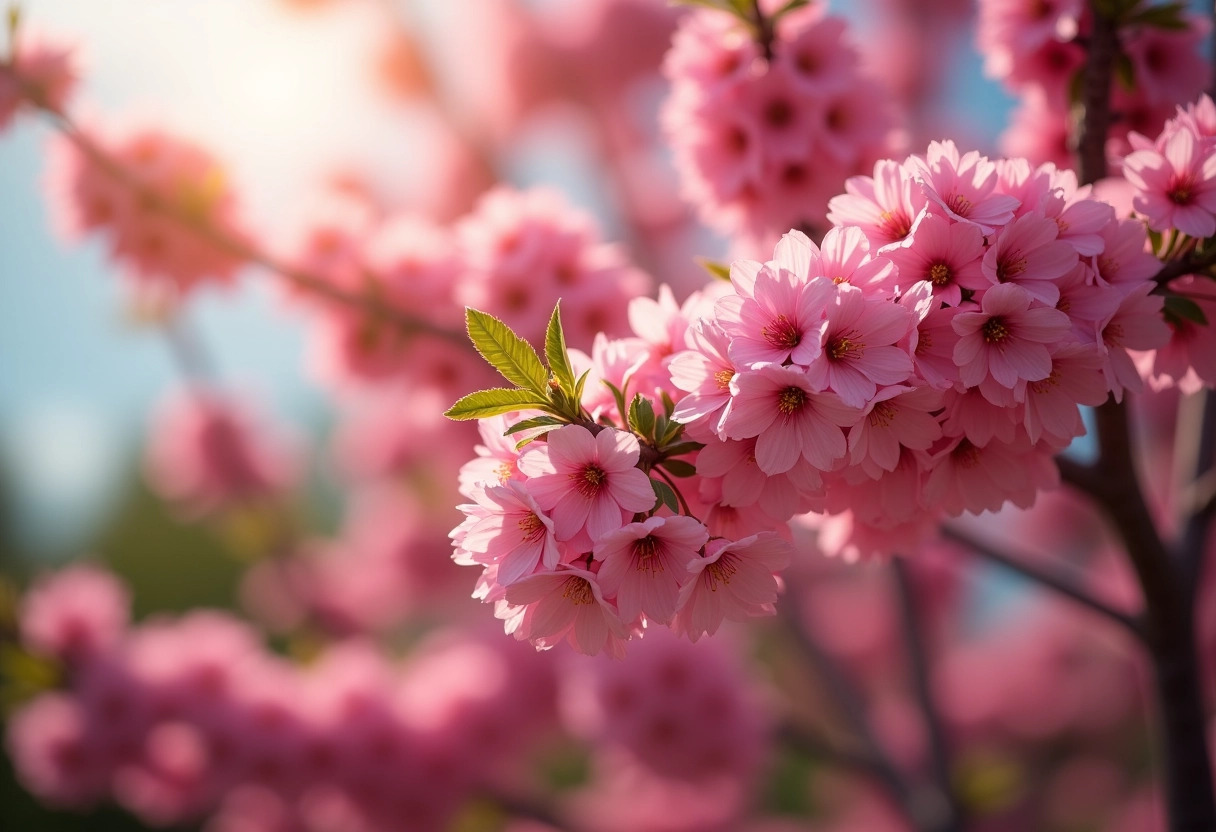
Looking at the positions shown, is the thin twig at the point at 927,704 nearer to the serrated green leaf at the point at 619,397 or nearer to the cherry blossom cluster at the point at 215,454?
the serrated green leaf at the point at 619,397

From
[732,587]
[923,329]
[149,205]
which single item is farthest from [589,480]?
[149,205]

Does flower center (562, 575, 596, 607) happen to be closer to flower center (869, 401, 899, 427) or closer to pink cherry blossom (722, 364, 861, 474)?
pink cherry blossom (722, 364, 861, 474)

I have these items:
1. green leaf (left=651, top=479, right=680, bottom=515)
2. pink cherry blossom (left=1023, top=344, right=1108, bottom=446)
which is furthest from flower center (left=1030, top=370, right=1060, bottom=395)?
green leaf (left=651, top=479, right=680, bottom=515)

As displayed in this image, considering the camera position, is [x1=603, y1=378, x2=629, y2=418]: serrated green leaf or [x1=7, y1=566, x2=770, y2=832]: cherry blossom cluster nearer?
[x1=603, y1=378, x2=629, y2=418]: serrated green leaf

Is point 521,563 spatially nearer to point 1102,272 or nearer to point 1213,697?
point 1102,272

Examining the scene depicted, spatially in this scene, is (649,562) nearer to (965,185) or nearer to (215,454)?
(965,185)

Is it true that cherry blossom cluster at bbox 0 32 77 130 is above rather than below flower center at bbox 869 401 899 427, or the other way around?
above
